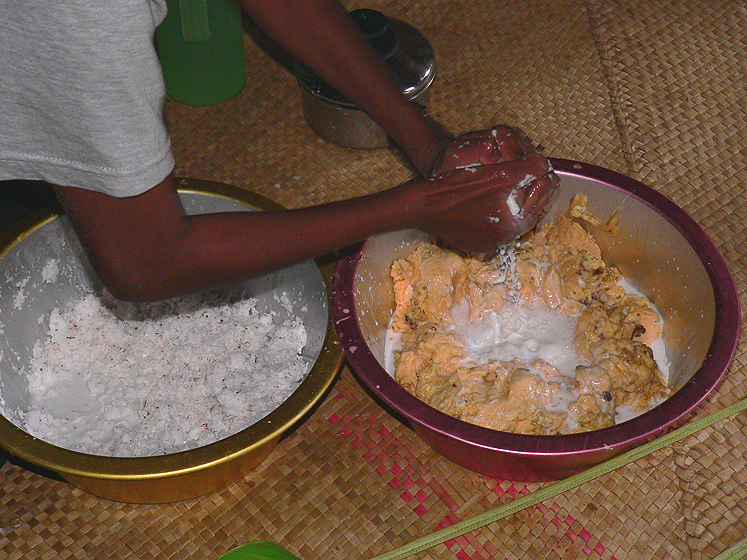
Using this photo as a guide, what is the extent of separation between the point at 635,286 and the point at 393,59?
628 mm

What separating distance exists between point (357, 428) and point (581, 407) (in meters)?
0.35

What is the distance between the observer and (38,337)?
4.09 ft

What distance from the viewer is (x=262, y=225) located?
91 cm

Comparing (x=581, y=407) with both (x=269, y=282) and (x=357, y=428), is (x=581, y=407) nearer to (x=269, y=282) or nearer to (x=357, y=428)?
(x=357, y=428)

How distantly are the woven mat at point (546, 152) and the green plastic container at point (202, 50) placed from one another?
0.04m

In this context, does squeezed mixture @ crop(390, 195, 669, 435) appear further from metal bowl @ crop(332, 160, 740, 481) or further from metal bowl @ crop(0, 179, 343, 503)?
metal bowl @ crop(0, 179, 343, 503)

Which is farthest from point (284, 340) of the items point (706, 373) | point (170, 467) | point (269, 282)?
point (706, 373)

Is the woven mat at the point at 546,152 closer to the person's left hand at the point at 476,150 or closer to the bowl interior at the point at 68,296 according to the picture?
the bowl interior at the point at 68,296

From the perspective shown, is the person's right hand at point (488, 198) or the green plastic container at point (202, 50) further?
the green plastic container at point (202, 50)

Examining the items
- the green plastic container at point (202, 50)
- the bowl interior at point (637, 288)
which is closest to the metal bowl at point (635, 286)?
the bowl interior at point (637, 288)

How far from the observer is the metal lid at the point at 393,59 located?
1396 mm

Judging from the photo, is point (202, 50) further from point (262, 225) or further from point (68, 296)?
point (262, 225)

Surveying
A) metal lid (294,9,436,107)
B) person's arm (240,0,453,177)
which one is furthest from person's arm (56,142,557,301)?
metal lid (294,9,436,107)

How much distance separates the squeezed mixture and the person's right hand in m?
0.23
